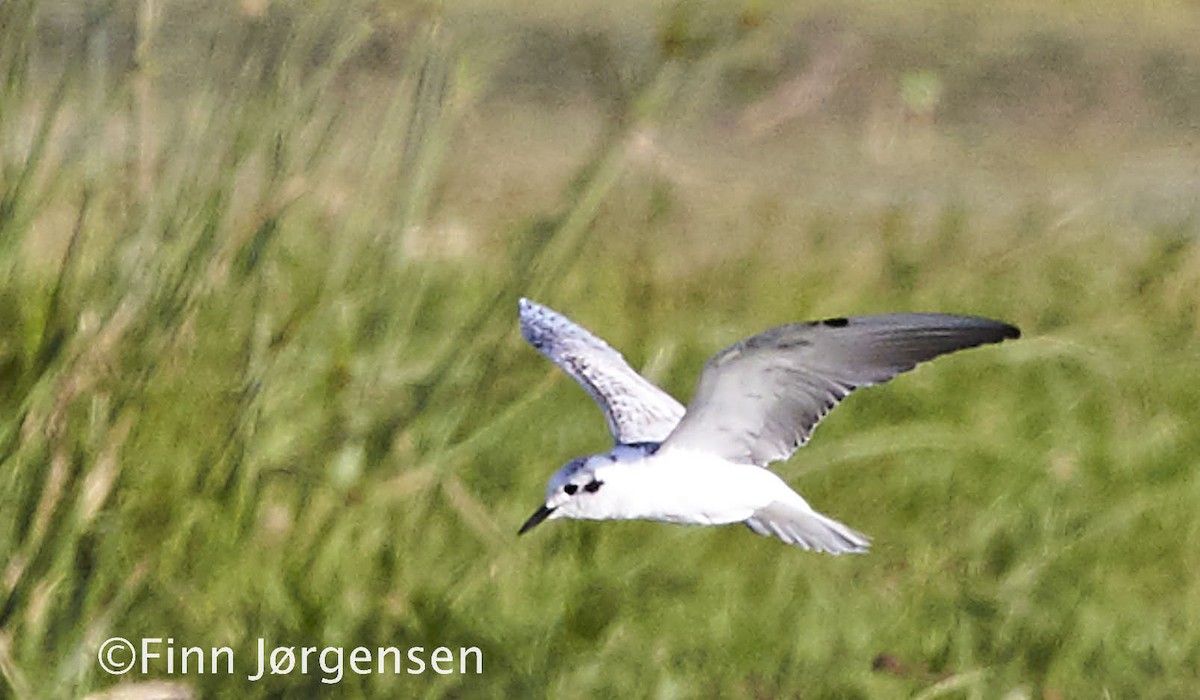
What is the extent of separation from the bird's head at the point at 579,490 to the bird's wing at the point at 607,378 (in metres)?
0.29

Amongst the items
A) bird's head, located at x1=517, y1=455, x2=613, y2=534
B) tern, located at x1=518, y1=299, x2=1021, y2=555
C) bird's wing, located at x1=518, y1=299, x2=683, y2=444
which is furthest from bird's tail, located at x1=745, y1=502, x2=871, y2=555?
bird's head, located at x1=517, y1=455, x2=613, y2=534

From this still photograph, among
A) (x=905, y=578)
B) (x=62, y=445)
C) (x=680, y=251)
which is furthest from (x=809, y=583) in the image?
(x=680, y=251)

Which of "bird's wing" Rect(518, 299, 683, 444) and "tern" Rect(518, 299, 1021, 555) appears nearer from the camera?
"tern" Rect(518, 299, 1021, 555)

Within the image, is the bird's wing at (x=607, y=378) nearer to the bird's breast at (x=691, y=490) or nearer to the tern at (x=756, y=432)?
the tern at (x=756, y=432)

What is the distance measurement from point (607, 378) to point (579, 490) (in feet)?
1.93

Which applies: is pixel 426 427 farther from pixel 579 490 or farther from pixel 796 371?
pixel 796 371

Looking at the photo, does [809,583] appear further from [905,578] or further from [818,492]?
[818,492]

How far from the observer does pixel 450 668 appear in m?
3.30

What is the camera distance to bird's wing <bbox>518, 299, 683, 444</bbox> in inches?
132

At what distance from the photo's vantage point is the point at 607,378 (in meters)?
3.46
